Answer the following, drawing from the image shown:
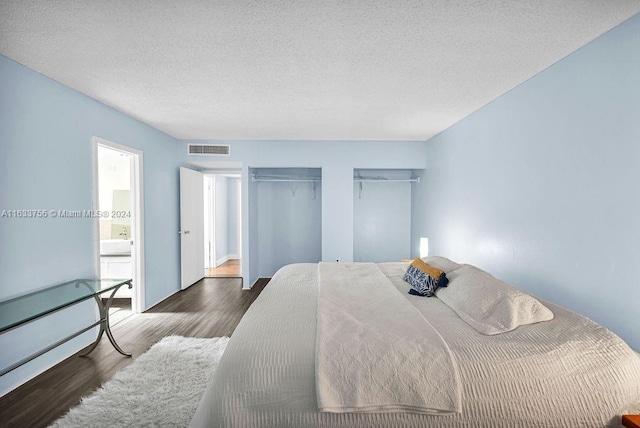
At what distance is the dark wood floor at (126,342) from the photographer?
2.08m

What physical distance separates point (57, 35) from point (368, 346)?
2.63 m

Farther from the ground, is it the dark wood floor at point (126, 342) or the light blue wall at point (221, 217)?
→ the light blue wall at point (221, 217)

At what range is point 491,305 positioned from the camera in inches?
72.0

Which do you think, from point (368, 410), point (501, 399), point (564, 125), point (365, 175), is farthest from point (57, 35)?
point (365, 175)

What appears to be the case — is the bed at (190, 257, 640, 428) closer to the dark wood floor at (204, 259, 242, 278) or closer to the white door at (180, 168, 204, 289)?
the white door at (180, 168, 204, 289)

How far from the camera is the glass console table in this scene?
6.32 feet

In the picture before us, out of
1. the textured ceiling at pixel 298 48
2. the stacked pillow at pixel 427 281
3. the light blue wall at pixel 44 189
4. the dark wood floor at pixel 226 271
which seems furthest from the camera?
the dark wood floor at pixel 226 271

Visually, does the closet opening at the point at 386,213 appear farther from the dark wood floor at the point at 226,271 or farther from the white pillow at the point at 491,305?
the white pillow at the point at 491,305

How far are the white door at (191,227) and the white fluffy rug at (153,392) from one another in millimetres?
2234

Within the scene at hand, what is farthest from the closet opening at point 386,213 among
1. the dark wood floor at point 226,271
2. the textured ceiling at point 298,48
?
the dark wood floor at point 226,271

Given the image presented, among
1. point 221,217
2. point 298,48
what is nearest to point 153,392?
point 298,48

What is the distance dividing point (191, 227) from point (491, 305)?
15.2ft

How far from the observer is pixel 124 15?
→ 1.72m

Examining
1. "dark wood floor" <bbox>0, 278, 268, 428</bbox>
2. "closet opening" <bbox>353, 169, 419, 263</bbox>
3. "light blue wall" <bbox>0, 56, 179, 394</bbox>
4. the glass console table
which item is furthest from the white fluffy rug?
"closet opening" <bbox>353, 169, 419, 263</bbox>
